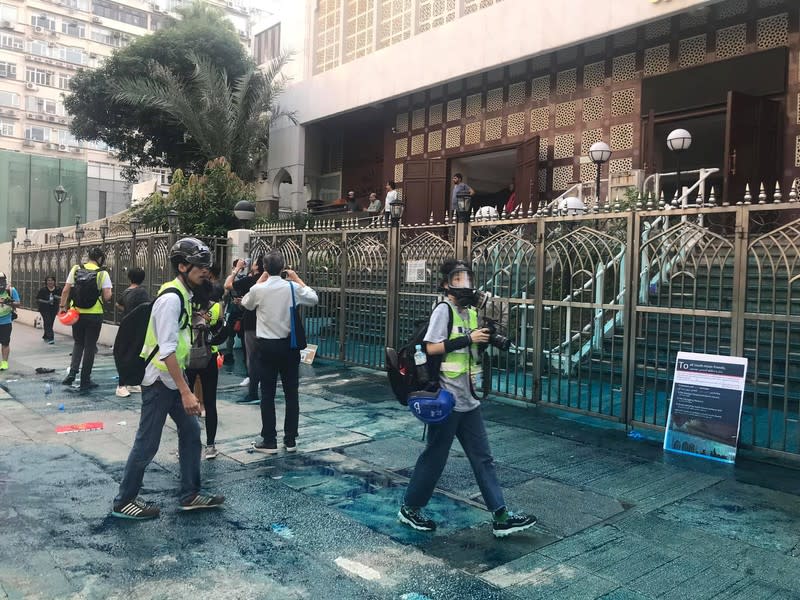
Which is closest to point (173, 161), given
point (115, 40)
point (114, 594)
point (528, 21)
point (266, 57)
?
point (266, 57)

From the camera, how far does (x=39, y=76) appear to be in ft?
171

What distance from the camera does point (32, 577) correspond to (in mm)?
3479

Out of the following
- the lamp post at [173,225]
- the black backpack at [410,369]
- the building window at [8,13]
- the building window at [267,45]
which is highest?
the building window at [8,13]

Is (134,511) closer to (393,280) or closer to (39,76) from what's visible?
(393,280)

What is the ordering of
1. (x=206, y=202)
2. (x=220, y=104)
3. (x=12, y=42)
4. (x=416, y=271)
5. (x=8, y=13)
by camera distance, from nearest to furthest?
1. (x=416, y=271)
2. (x=206, y=202)
3. (x=220, y=104)
4. (x=8, y=13)
5. (x=12, y=42)

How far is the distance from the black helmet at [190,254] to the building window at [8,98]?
56.0 meters

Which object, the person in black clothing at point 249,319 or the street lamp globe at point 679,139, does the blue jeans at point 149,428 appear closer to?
the person in black clothing at point 249,319

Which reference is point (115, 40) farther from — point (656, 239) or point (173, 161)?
point (656, 239)

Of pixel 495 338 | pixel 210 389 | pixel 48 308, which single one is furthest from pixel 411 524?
pixel 48 308

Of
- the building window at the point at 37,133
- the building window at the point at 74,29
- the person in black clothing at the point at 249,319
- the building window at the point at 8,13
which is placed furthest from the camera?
the building window at the point at 74,29

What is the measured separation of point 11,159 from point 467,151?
2097 centimetres

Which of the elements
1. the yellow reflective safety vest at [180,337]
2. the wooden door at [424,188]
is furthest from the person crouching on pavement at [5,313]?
the wooden door at [424,188]

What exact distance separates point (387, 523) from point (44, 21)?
60.0 m

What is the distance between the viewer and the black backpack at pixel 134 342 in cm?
432
